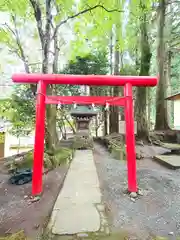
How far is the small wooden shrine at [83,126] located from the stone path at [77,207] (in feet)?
14.1

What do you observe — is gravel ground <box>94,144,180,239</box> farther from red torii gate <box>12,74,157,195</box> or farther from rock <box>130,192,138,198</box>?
red torii gate <box>12,74,157,195</box>

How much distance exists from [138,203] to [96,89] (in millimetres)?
10667

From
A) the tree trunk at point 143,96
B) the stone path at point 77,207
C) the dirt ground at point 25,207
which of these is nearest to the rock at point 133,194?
the stone path at point 77,207

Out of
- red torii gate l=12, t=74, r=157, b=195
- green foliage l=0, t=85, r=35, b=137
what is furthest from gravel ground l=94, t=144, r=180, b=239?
green foliage l=0, t=85, r=35, b=137

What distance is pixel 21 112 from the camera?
291 inches

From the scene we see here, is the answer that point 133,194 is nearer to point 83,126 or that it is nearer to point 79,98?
point 79,98

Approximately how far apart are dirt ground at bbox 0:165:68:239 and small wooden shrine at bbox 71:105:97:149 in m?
4.10

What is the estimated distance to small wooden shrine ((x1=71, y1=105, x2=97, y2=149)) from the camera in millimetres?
9087

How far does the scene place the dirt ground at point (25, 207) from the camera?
9.29 ft

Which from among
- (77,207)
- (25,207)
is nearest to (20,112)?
(25,207)

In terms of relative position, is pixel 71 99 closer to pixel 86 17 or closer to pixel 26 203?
pixel 26 203

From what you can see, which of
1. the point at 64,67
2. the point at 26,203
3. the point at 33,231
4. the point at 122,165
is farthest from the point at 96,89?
the point at 33,231

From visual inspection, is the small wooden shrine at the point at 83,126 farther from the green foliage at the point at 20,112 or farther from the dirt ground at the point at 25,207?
the dirt ground at the point at 25,207

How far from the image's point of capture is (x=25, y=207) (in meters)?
3.50
